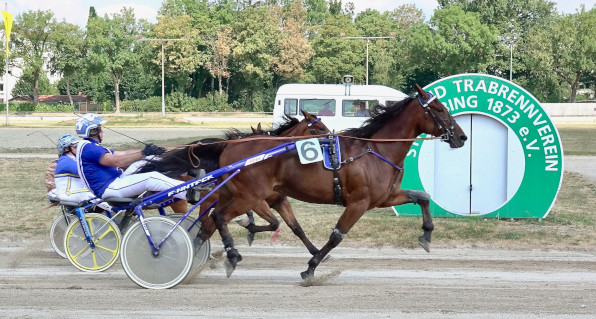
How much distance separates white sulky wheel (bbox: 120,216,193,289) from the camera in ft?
21.5

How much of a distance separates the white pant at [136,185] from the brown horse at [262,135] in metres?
0.41

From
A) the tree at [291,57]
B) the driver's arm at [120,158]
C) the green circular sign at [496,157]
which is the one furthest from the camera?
the tree at [291,57]

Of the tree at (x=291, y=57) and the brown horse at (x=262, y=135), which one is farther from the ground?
the tree at (x=291, y=57)

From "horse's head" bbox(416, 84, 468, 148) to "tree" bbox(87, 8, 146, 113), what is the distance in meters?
55.2

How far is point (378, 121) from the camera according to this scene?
7.29m

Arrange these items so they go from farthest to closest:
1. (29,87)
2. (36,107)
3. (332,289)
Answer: (29,87) < (36,107) < (332,289)

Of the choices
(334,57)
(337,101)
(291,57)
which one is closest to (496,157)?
(337,101)

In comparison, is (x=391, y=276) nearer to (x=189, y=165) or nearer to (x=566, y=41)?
(x=189, y=165)

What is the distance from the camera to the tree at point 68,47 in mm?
60812

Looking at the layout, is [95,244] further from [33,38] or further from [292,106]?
[33,38]

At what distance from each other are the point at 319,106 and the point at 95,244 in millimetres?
11116

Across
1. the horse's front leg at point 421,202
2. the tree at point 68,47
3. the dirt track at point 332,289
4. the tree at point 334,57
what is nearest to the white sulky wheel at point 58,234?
the dirt track at point 332,289

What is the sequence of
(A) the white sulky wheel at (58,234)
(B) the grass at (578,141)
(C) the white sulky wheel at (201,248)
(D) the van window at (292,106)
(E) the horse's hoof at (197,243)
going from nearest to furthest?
(E) the horse's hoof at (197,243) < (C) the white sulky wheel at (201,248) < (A) the white sulky wheel at (58,234) < (D) the van window at (292,106) < (B) the grass at (578,141)

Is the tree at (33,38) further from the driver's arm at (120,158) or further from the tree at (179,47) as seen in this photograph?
the driver's arm at (120,158)
